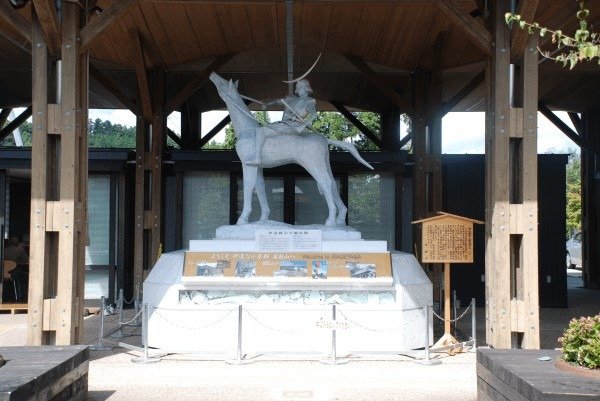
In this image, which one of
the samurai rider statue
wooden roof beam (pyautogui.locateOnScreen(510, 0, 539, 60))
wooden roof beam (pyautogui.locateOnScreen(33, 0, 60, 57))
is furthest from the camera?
the samurai rider statue

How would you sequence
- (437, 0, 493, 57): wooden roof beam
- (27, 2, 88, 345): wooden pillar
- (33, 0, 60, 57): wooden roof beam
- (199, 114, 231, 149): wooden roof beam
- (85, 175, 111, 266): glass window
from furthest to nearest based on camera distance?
1. (199, 114, 231, 149): wooden roof beam
2. (85, 175, 111, 266): glass window
3. (437, 0, 493, 57): wooden roof beam
4. (27, 2, 88, 345): wooden pillar
5. (33, 0, 60, 57): wooden roof beam

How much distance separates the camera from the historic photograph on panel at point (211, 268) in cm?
860

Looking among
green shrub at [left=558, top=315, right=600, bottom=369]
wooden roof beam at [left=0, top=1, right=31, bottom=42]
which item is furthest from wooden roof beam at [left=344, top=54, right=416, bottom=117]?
green shrub at [left=558, top=315, right=600, bottom=369]

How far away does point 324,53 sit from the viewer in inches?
554

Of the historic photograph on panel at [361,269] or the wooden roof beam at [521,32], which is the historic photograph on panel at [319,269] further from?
the wooden roof beam at [521,32]

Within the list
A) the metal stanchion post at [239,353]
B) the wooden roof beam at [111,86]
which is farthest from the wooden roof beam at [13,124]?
the metal stanchion post at [239,353]

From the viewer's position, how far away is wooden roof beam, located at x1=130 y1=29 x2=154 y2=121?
1205 centimetres

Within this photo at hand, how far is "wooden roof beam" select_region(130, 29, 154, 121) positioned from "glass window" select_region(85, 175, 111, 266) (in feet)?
5.55

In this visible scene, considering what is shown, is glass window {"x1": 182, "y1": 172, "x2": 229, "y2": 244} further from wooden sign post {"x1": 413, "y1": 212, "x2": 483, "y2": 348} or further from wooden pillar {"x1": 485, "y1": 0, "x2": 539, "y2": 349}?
wooden pillar {"x1": 485, "y1": 0, "x2": 539, "y2": 349}

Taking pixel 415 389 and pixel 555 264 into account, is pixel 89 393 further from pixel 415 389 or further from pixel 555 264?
pixel 555 264

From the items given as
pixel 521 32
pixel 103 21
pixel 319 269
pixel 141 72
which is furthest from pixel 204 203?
pixel 521 32

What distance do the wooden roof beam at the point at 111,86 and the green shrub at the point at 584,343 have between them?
9579mm

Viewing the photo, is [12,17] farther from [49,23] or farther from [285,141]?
[285,141]

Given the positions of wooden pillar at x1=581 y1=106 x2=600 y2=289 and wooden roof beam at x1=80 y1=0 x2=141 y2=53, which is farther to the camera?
wooden pillar at x1=581 y1=106 x2=600 y2=289
